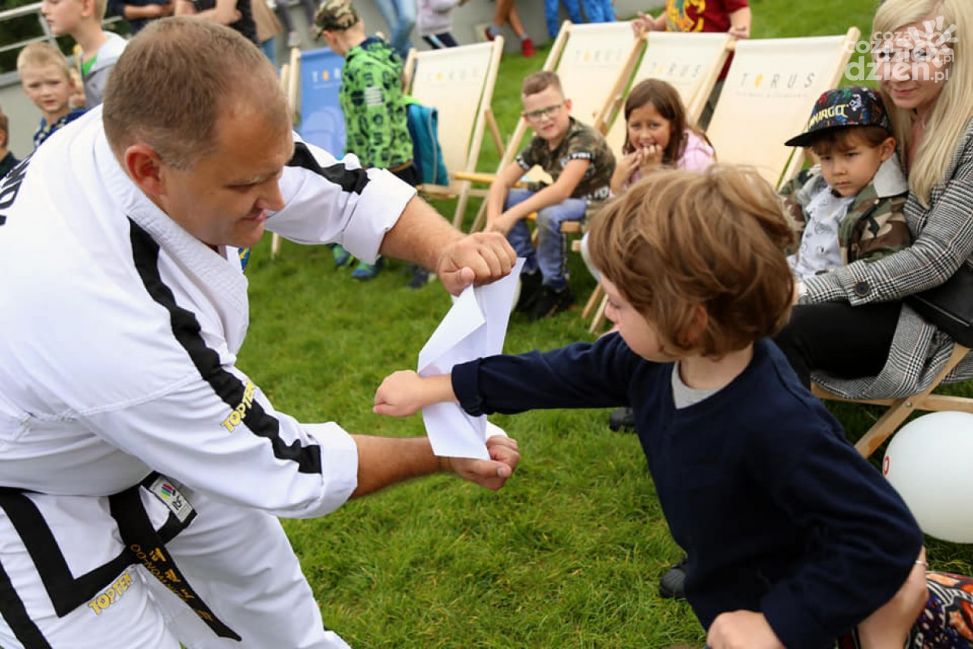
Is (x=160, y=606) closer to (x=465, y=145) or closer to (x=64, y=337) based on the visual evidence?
(x=64, y=337)

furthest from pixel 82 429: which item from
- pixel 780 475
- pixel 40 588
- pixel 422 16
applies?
pixel 422 16

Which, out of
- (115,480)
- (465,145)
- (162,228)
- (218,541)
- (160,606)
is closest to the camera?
(162,228)

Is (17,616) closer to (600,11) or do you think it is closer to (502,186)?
(502,186)

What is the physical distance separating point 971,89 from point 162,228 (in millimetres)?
2519

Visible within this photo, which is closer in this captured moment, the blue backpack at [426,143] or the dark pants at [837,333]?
the dark pants at [837,333]

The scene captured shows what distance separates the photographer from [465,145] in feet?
21.6

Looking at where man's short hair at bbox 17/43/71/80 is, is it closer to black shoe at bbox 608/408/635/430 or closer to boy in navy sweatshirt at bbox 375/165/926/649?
black shoe at bbox 608/408/635/430

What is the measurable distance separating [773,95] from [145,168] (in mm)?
3872

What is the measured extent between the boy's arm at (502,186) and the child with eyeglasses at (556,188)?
0.20 meters

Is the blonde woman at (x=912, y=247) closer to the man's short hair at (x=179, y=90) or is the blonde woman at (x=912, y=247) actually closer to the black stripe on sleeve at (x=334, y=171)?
the black stripe on sleeve at (x=334, y=171)

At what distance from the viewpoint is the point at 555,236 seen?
4973mm

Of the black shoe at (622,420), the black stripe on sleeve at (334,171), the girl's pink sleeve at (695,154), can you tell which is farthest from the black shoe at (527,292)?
the black stripe on sleeve at (334,171)

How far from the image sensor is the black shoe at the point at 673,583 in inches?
107

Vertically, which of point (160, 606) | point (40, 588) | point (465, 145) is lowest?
point (465, 145)
